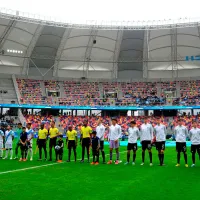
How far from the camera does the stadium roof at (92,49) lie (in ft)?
138

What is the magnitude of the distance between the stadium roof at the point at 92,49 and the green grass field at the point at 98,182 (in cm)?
3072

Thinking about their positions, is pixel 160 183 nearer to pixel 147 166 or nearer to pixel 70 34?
pixel 147 166

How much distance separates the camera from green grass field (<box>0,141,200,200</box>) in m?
7.48

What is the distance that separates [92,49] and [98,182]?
38872mm

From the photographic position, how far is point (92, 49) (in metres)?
46.5

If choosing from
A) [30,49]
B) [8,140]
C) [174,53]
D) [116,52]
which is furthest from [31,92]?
[8,140]

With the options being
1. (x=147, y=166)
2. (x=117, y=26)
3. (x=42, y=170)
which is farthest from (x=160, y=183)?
(x=117, y=26)

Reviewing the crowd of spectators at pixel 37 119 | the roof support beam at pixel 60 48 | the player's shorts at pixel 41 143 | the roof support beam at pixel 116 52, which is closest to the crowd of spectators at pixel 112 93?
the roof support beam at pixel 116 52

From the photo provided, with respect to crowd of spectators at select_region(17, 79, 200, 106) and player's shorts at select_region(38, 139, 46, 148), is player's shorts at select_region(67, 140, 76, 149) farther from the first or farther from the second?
crowd of spectators at select_region(17, 79, 200, 106)

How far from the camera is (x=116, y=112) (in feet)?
161

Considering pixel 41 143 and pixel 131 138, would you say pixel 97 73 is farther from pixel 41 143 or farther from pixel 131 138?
pixel 131 138

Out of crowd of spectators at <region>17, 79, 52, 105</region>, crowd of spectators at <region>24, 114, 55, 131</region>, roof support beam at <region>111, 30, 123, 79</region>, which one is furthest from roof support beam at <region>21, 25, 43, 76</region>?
roof support beam at <region>111, 30, 123, 79</region>

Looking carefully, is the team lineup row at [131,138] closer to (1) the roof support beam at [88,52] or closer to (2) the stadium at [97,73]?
(2) the stadium at [97,73]

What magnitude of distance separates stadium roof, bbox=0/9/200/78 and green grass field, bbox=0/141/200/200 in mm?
30724
